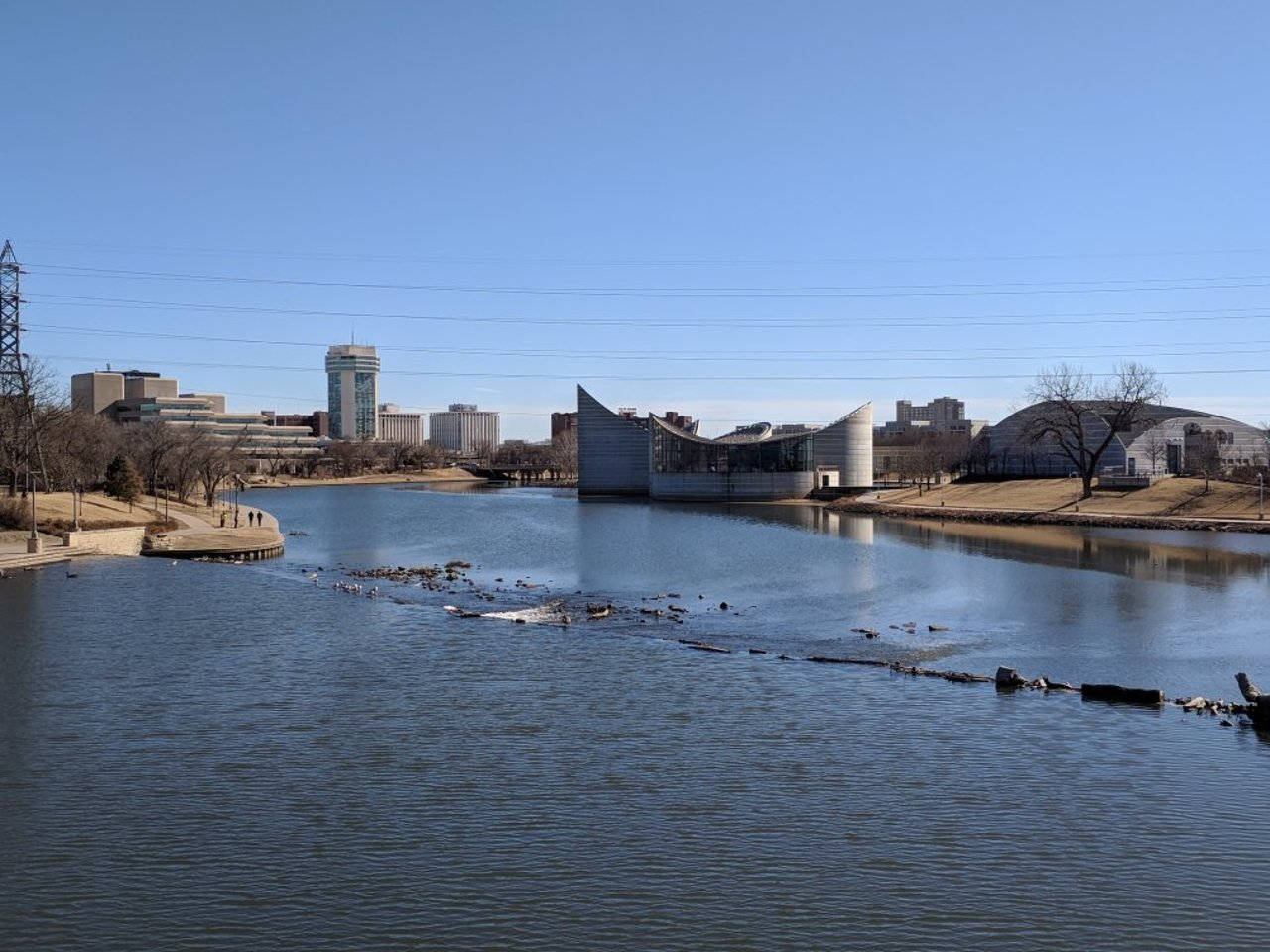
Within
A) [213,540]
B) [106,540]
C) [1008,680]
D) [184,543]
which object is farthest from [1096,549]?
[106,540]

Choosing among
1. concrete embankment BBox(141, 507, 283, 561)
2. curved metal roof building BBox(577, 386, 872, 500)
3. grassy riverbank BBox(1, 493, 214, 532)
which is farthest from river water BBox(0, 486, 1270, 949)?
curved metal roof building BBox(577, 386, 872, 500)

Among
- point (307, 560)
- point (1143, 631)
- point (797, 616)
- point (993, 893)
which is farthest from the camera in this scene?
point (307, 560)

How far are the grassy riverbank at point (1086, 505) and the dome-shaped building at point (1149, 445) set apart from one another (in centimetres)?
971

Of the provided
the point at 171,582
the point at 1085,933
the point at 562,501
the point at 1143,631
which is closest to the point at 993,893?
the point at 1085,933

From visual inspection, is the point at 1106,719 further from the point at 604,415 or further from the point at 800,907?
the point at 604,415

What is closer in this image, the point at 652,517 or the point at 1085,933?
the point at 1085,933

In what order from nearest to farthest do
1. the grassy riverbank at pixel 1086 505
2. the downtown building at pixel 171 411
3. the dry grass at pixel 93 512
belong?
the dry grass at pixel 93 512 → the grassy riverbank at pixel 1086 505 → the downtown building at pixel 171 411

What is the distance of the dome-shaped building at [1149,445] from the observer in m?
98.7

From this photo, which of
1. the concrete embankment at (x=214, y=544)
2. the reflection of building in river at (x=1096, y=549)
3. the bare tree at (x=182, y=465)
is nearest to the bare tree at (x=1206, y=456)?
the reflection of building in river at (x=1096, y=549)

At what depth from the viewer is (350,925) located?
12.4 meters

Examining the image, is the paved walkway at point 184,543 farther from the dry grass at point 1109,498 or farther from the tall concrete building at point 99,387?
the tall concrete building at point 99,387

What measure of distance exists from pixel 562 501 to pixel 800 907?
100m

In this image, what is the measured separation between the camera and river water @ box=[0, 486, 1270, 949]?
12805mm

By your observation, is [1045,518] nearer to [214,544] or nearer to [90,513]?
[214,544]
